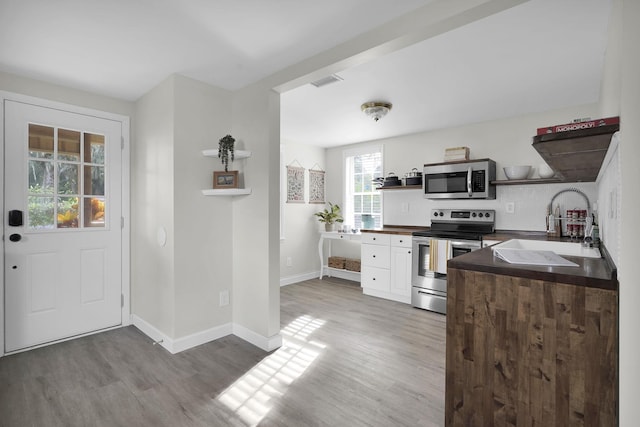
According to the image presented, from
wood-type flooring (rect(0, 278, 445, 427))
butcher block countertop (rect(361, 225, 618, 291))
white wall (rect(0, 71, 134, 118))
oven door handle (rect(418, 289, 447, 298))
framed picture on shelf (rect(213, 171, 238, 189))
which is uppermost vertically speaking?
white wall (rect(0, 71, 134, 118))

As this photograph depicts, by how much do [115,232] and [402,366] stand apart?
2.98 m

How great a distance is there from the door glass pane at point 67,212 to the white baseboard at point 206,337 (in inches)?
44.5

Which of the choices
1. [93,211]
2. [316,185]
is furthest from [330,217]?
[93,211]

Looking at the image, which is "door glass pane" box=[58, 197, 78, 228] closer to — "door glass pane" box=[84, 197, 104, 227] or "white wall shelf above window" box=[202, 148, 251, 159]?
"door glass pane" box=[84, 197, 104, 227]

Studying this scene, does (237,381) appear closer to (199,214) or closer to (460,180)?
(199,214)

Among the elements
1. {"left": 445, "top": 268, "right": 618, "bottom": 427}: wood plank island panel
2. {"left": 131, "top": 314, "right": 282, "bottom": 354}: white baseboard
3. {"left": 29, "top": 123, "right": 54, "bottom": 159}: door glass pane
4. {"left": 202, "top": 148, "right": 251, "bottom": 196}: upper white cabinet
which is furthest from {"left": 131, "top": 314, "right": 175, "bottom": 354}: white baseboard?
{"left": 445, "top": 268, "right": 618, "bottom": 427}: wood plank island panel

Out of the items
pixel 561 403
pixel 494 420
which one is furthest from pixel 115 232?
pixel 561 403

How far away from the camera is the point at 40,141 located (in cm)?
277

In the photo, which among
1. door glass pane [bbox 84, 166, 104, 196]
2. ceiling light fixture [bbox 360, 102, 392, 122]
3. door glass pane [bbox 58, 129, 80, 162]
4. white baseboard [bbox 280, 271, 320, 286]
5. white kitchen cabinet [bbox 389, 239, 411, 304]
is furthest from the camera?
white baseboard [bbox 280, 271, 320, 286]

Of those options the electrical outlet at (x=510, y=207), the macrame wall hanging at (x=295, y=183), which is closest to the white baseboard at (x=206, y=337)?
the macrame wall hanging at (x=295, y=183)

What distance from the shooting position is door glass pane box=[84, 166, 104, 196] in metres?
3.01

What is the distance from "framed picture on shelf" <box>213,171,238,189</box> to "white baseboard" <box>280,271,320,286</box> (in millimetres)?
2462

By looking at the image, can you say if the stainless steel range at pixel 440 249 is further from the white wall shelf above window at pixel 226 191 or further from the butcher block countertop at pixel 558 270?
the white wall shelf above window at pixel 226 191

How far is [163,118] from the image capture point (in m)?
2.77
